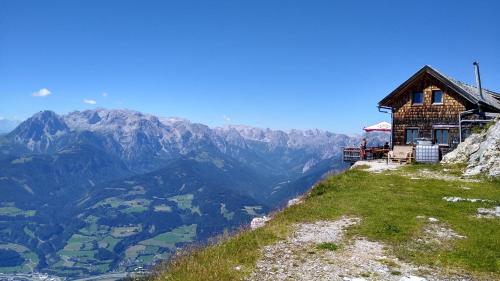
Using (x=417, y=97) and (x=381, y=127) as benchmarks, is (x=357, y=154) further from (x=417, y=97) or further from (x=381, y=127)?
(x=417, y=97)

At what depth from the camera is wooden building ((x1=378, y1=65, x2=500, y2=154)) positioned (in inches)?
1897

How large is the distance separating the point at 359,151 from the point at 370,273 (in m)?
40.2

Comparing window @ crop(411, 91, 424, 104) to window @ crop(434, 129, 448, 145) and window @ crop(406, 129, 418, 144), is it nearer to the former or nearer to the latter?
window @ crop(406, 129, 418, 144)

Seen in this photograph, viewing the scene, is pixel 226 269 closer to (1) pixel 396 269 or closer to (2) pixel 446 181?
(1) pixel 396 269

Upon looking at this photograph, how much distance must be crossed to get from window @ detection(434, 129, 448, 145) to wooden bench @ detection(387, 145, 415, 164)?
7576mm

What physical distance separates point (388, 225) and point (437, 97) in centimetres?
3699

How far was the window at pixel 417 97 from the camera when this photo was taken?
5174 cm

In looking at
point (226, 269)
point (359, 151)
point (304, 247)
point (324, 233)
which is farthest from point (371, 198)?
point (359, 151)

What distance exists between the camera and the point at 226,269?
13.3 meters

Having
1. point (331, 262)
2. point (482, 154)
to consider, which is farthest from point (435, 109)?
point (331, 262)

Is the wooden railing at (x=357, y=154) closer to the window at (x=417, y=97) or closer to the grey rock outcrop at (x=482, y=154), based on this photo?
the window at (x=417, y=97)

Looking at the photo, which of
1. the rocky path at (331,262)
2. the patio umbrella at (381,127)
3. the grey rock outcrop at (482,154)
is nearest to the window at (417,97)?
the patio umbrella at (381,127)

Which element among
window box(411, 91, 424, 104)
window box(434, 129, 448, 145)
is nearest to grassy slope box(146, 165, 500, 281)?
window box(434, 129, 448, 145)

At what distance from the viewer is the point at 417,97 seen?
5209cm
